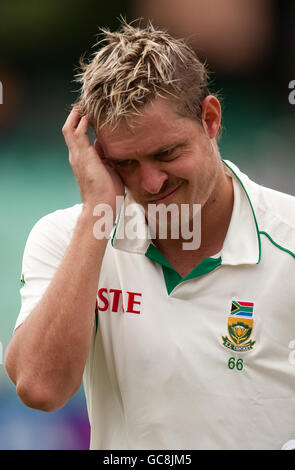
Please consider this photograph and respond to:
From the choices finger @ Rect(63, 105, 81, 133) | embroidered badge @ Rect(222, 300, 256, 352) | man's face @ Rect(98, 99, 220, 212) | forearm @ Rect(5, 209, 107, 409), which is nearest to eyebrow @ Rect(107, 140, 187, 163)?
man's face @ Rect(98, 99, 220, 212)

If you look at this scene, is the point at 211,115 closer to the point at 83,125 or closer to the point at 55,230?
the point at 83,125

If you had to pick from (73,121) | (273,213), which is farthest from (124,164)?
(273,213)

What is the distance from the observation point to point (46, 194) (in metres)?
4.57

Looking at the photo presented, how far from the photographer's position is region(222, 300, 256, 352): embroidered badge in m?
1.93

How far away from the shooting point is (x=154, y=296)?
6.50 feet

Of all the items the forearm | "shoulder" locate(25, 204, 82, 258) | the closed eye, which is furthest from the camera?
"shoulder" locate(25, 204, 82, 258)

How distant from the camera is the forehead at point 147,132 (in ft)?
6.07

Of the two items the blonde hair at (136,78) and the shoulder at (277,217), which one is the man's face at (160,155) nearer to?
the blonde hair at (136,78)

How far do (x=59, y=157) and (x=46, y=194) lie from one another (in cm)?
31

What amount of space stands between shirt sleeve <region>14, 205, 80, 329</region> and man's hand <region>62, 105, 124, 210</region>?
5.5 inches

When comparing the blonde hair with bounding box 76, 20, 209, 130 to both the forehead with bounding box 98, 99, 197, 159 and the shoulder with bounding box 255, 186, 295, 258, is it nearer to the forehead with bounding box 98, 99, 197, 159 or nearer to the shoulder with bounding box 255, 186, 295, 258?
the forehead with bounding box 98, 99, 197, 159

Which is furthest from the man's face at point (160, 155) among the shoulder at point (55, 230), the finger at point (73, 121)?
the shoulder at point (55, 230)

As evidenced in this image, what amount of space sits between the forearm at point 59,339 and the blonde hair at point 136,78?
0.42 metres

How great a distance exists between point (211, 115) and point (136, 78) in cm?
31
